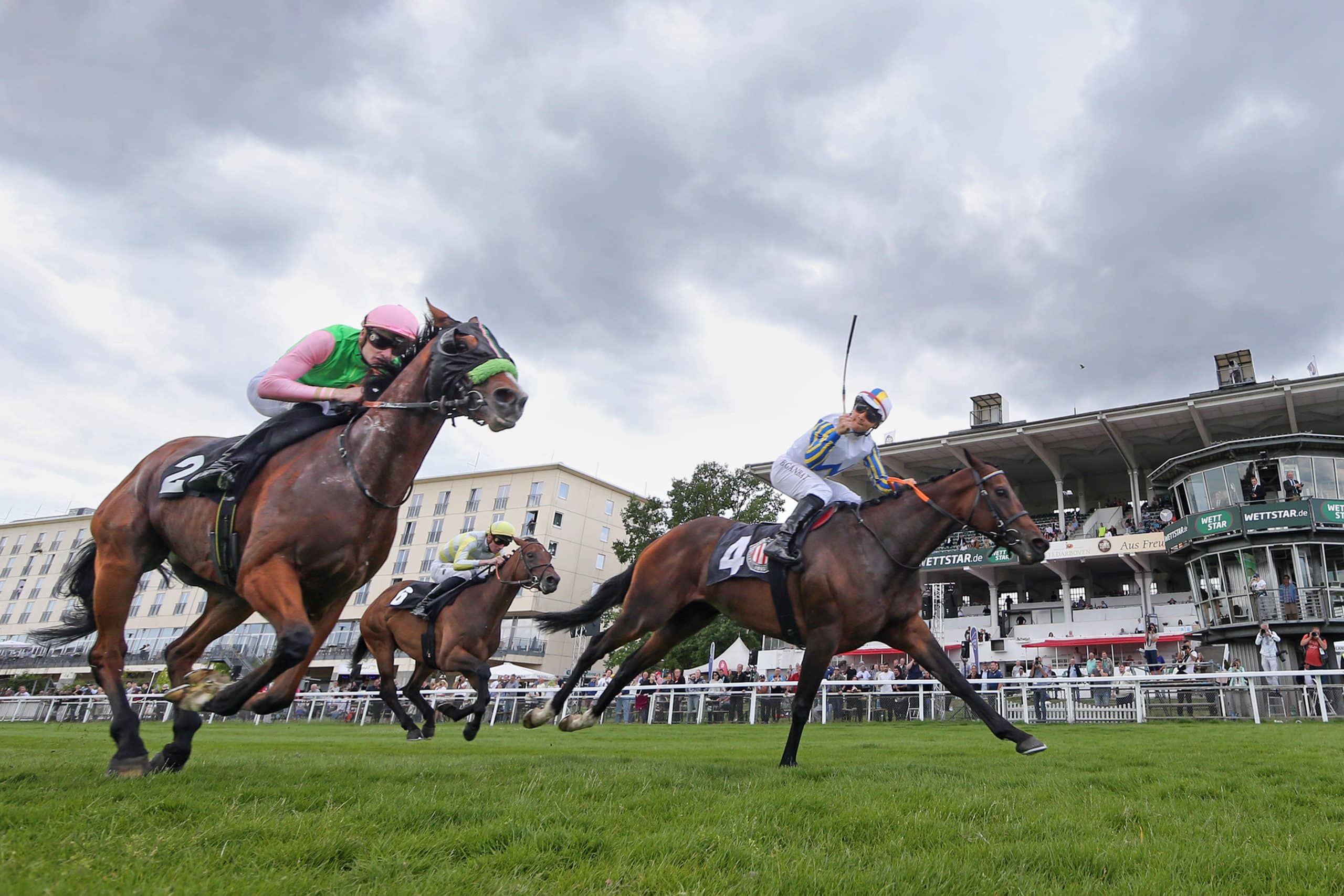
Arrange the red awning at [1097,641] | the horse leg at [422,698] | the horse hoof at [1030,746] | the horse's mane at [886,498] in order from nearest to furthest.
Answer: the horse hoof at [1030,746] < the horse's mane at [886,498] < the horse leg at [422,698] < the red awning at [1097,641]

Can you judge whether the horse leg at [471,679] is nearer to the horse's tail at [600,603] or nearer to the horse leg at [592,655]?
the horse's tail at [600,603]

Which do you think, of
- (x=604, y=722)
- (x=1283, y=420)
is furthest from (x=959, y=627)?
(x=604, y=722)

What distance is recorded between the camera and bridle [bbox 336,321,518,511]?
4.95m

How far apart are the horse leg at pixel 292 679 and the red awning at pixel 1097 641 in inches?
1630

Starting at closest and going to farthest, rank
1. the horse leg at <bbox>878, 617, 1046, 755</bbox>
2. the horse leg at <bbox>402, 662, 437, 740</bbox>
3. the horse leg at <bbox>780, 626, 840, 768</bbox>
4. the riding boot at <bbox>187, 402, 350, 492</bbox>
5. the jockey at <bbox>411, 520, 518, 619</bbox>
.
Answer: the riding boot at <bbox>187, 402, 350, 492</bbox> < the horse leg at <bbox>878, 617, 1046, 755</bbox> < the horse leg at <bbox>780, 626, 840, 768</bbox> < the jockey at <bbox>411, 520, 518, 619</bbox> < the horse leg at <bbox>402, 662, 437, 740</bbox>

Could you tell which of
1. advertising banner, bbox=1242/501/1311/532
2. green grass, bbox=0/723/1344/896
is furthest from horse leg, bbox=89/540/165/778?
advertising banner, bbox=1242/501/1311/532

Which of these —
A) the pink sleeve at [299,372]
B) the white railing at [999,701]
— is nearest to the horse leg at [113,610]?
the pink sleeve at [299,372]

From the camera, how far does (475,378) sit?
494 cm

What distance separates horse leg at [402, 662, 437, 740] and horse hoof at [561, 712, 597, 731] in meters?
4.52

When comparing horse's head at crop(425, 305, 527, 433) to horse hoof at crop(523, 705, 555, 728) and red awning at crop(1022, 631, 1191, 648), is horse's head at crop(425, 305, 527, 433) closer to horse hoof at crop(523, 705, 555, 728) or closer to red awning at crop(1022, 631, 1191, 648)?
horse hoof at crop(523, 705, 555, 728)

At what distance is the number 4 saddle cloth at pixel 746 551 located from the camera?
23.4ft

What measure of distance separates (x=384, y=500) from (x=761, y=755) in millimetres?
4480

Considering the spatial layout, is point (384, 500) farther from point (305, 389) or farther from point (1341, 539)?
point (1341, 539)

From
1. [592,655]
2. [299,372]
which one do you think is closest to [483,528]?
[592,655]
